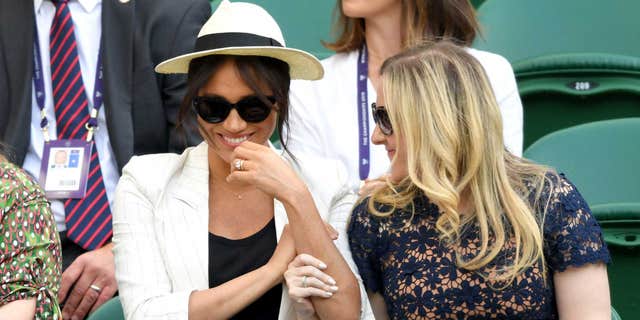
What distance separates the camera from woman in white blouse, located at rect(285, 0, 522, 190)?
11.5 feet

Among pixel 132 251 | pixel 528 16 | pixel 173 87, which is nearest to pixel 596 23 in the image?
pixel 528 16

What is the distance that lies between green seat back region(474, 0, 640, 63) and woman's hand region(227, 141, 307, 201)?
1.74 m

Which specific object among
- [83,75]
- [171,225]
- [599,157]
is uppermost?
[83,75]

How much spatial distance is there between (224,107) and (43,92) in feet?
3.28

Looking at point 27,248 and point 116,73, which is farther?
point 116,73

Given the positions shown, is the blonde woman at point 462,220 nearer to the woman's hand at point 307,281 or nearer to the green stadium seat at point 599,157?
the woman's hand at point 307,281

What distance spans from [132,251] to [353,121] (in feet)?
3.21

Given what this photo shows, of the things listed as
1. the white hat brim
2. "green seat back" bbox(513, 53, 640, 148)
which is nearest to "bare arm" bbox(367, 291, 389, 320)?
the white hat brim

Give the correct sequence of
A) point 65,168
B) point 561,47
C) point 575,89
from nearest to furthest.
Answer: point 65,168, point 575,89, point 561,47

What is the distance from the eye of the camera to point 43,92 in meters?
3.61

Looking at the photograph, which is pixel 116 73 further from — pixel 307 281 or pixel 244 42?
pixel 307 281

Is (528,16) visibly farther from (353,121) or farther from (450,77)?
(450,77)

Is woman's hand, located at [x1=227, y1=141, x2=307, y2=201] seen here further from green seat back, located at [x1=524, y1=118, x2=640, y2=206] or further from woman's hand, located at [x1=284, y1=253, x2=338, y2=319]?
green seat back, located at [x1=524, y1=118, x2=640, y2=206]

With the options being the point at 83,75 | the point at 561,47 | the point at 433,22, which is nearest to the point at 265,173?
the point at 83,75
